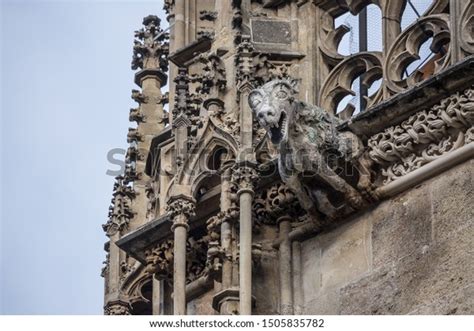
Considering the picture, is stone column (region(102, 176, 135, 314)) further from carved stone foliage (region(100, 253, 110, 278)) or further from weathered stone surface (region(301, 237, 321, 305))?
weathered stone surface (region(301, 237, 321, 305))

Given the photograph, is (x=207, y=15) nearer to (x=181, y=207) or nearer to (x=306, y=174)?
(x=181, y=207)

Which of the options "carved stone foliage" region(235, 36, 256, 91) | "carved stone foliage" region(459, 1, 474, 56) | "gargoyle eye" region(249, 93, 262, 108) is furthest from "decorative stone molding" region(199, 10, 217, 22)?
"carved stone foliage" region(459, 1, 474, 56)

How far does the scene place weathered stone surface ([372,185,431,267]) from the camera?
85.8 feet

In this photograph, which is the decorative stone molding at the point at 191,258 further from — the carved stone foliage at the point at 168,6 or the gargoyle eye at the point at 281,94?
the carved stone foliage at the point at 168,6

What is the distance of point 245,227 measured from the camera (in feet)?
88.1

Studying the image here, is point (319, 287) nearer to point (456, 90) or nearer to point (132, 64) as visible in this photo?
point (456, 90)

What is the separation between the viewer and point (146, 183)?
29.5 metres

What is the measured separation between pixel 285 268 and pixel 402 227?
3.91ft

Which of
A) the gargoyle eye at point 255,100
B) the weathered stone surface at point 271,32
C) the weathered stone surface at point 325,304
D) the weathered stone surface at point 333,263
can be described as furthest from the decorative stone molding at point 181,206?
the weathered stone surface at point 271,32

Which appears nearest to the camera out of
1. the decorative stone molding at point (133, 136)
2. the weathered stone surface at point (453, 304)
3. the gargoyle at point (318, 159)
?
the weathered stone surface at point (453, 304)

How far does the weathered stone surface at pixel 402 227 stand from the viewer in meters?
26.2

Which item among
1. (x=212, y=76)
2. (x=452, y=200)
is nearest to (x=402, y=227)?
(x=452, y=200)

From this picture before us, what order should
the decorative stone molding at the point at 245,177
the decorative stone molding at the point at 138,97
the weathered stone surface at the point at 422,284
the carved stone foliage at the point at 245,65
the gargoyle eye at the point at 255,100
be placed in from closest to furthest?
the weathered stone surface at the point at 422,284, the gargoyle eye at the point at 255,100, the decorative stone molding at the point at 245,177, the carved stone foliage at the point at 245,65, the decorative stone molding at the point at 138,97
